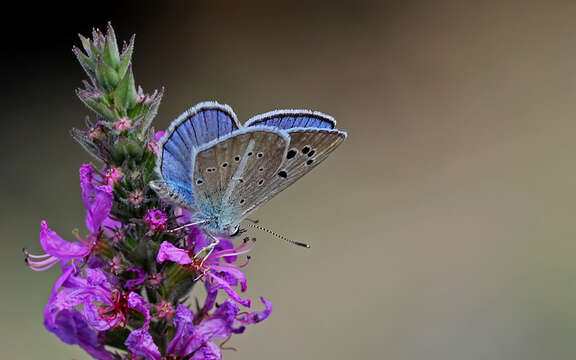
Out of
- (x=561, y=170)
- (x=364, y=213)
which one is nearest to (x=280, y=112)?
(x=364, y=213)

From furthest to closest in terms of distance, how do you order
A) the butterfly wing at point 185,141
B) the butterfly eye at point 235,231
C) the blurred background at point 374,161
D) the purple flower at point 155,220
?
the blurred background at point 374,161 < the butterfly eye at point 235,231 < the butterfly wing at point 185,141 < the purple flower at point 155,220

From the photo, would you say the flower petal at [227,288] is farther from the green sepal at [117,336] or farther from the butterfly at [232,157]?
the green sepal at [117,336]

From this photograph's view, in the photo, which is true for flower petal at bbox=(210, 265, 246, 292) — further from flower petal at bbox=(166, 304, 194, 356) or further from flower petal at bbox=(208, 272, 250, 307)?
flower petal at bbox=(166, 304, 194, 356)

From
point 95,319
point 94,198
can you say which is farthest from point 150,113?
point 95,319

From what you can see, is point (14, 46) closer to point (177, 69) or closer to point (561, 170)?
point (177, 69)

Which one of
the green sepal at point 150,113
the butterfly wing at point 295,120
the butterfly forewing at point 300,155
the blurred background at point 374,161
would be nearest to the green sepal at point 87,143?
the green sepal at point 150,113

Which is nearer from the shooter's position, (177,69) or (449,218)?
(449,218)
